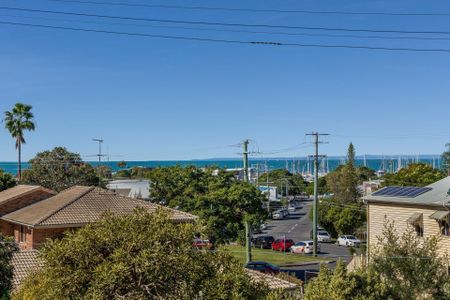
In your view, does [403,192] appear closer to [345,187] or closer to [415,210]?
[415,210]

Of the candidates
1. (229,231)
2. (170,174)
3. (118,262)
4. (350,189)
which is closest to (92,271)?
(118,262)

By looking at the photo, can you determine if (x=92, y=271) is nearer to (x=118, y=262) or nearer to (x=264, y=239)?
(x=118, y=262)

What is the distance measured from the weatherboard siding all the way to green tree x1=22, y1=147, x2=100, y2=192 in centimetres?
3902

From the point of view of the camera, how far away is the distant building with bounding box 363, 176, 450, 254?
89.2 ft

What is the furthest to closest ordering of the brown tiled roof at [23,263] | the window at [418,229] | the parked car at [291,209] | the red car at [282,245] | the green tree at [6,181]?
the parked car at [291,209] → the green tree at [6,181] → the red car at [282,245] → the window at [418,229] → the brown tiled roof at [23,263]

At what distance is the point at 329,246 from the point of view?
196 ft

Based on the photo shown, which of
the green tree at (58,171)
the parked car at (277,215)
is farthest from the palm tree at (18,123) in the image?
the parked car at (277,215)

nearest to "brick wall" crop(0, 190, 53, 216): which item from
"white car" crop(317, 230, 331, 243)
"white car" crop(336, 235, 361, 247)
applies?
"white car" crop(336, 235, 361, 247)

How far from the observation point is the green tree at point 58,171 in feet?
200

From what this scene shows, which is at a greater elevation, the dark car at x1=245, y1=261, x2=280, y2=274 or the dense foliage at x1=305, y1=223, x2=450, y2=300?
the dense foliage at x1=305, y1=223, x2=450, y2=300

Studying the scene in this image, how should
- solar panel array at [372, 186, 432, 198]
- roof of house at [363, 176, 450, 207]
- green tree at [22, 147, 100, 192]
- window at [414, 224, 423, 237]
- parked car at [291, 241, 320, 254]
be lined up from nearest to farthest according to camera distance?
roof of house at [363, 176, 450, 207] → window at [414, 224, 423, 237] → solar panel array at [372, 186, 432, 198] → parked car at [291, 241, 320, 254] → green tree at [22, 147, 100, 192]

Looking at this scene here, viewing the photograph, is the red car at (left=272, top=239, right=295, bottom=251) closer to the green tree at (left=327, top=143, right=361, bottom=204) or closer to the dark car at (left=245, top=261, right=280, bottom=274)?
the dark car at (left=245, top=261, right=280, bottom=274)

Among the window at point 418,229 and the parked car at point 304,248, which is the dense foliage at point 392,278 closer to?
the window at point 418,229

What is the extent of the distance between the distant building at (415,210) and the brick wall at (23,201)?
2464 centimetres
